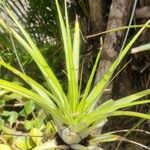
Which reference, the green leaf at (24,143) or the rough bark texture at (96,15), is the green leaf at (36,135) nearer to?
the green leaf at (24,143)

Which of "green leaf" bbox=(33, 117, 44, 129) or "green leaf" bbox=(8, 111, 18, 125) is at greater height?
"green leaf" bbox=(8, 111, 18, 125)

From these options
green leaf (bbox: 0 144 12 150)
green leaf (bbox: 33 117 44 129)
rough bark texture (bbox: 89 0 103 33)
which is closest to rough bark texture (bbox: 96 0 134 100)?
rough bark texture (bbox: 89 0 103 33)

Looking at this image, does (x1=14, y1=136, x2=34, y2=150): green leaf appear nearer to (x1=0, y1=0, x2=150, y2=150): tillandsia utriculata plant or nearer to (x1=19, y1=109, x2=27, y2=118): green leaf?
(x1=19, y1=109, x2=27, y2=118): green leaf

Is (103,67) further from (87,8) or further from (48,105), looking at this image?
(48,105)

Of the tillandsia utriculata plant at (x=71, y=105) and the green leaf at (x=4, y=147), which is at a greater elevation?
the tillandsia utriculata plant at (x=71, y=105)

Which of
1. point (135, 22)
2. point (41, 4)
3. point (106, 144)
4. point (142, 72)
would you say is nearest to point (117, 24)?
point (135, 22)

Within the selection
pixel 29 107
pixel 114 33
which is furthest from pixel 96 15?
pixel 29 107

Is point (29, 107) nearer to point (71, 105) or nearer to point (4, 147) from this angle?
point (4, 147)

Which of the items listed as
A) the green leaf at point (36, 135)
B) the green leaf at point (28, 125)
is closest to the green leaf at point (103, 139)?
the green leaf at point (36, 135)
